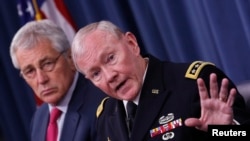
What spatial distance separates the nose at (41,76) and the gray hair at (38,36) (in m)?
0.12

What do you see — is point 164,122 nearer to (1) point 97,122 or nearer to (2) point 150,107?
(2) point 150,107

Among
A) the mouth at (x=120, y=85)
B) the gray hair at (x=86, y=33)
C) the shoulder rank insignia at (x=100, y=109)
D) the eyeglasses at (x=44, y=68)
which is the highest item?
the gray hair at (x=86, y=33)

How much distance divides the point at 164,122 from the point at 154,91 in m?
0.12

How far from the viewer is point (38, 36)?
6.85 ft

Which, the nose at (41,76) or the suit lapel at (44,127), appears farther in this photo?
Answer: the suit lapel at (44,127)

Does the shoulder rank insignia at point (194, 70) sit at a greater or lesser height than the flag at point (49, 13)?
lesser

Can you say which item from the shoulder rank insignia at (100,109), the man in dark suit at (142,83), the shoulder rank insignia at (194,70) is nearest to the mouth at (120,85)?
the man in dark suit at (142,83)

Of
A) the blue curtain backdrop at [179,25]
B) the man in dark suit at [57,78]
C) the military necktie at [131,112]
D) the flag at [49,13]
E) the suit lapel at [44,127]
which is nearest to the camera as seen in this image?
the military necktie at [131,112]

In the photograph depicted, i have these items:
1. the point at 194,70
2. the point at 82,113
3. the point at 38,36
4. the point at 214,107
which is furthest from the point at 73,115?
the point at 214,107

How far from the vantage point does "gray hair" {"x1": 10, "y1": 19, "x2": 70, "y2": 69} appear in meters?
2.09

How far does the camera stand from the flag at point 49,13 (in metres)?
3.26

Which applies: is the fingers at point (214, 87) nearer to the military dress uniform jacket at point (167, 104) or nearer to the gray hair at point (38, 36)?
the military dress uniform jacket at point (167, 104)

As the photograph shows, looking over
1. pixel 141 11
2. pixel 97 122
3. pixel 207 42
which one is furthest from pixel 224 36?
pixel 97 122

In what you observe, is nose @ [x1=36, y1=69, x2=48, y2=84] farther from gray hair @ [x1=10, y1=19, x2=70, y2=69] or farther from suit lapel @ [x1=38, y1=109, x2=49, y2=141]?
suit lapel @ [x1=38, y1=109, x2=49, y2=141]
